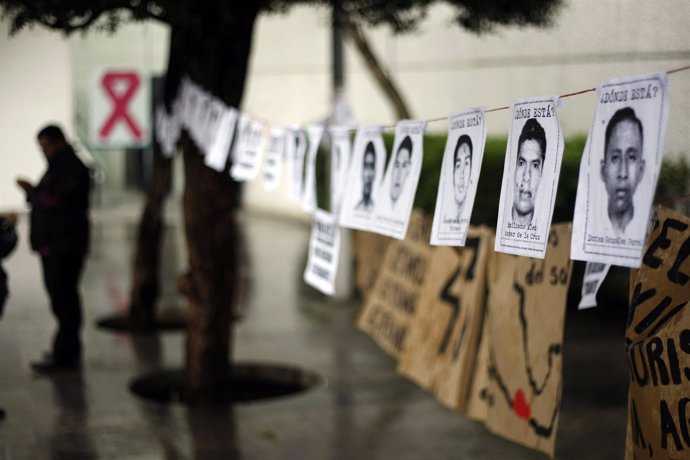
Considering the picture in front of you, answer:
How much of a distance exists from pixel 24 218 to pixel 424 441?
52.1 ft

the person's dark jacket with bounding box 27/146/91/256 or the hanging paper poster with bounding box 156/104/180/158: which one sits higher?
the hanging paper poster with bounding box 156/104/180/158

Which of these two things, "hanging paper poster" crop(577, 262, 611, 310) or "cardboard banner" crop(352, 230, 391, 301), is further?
"cardboard banner" crop(352, 230, 391, 301)

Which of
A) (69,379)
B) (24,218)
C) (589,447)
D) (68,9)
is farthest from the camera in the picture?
(24,218)

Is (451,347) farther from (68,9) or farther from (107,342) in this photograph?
(107,342)

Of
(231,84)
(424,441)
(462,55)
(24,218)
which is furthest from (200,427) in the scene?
(24,218)

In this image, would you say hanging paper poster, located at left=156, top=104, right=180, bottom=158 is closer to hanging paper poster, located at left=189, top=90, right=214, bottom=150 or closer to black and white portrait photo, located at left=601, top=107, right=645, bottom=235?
hanging paper poster, located at left=189, top=90, right=214, bottom=150

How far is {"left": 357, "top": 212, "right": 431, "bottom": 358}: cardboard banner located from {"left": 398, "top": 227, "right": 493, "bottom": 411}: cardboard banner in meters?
0.21

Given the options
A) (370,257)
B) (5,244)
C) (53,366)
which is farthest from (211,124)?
(370,257)

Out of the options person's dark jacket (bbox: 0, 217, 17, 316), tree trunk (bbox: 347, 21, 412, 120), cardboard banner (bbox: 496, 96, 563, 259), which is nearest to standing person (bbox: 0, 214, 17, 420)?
person's dark jacket (bbox: 0, 217, 17, 316)

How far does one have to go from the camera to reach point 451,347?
272 inches

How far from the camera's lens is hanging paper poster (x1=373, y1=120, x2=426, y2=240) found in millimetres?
4781

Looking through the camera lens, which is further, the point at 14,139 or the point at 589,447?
the point at 14,139

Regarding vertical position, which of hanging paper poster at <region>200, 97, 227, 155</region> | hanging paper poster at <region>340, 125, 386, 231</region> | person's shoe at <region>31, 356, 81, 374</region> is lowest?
person's shoe at <region>31, 356, 81, 374</region>

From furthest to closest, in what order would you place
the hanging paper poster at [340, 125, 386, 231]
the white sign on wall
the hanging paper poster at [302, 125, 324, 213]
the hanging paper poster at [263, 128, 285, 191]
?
1. the white sign on wall
2. the hanging paper poster at [263, 128, 285, 191]
3. the hanging paper poster at [302, 125, 324, 213]
4. the hanging paper poster at [340, 125, 386, 231]
